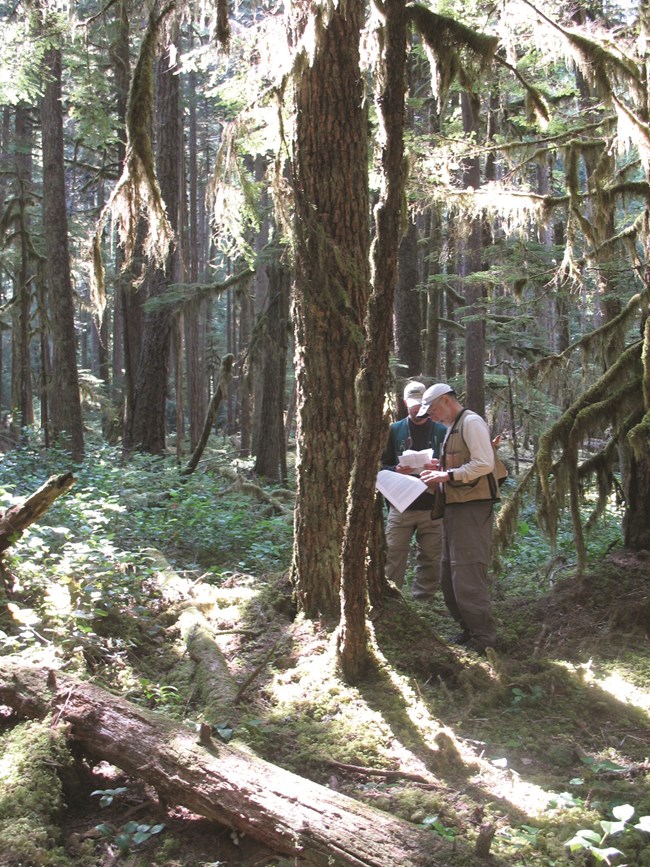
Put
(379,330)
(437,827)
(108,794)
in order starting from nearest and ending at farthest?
(437,827) → (108,794) → (379,330)

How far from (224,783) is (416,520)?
4.78 m

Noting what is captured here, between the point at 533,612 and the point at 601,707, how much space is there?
201 cm

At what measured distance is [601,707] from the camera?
5.09 metres

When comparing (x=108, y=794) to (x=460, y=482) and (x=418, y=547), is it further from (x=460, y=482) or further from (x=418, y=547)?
(x=418, y=547)

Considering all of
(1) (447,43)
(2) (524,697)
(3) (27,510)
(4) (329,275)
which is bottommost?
(2) (524,697)

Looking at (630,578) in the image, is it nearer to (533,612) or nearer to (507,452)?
(533,612)

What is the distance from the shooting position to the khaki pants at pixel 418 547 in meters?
7.89

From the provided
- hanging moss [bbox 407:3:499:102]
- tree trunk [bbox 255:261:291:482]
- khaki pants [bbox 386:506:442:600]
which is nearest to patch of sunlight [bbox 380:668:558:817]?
khaki pants [bbox 386:506:442:600]

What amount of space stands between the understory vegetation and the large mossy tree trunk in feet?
2.88

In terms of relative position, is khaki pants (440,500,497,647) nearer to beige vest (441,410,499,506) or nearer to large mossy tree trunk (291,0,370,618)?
beige vest (441,410,499,506)

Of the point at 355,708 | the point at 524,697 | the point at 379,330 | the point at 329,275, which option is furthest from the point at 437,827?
the point at 329,275

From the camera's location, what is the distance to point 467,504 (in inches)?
248

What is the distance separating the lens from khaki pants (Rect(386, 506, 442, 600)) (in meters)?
7.89

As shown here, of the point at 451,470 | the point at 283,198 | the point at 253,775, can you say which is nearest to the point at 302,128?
the point at 283,198
